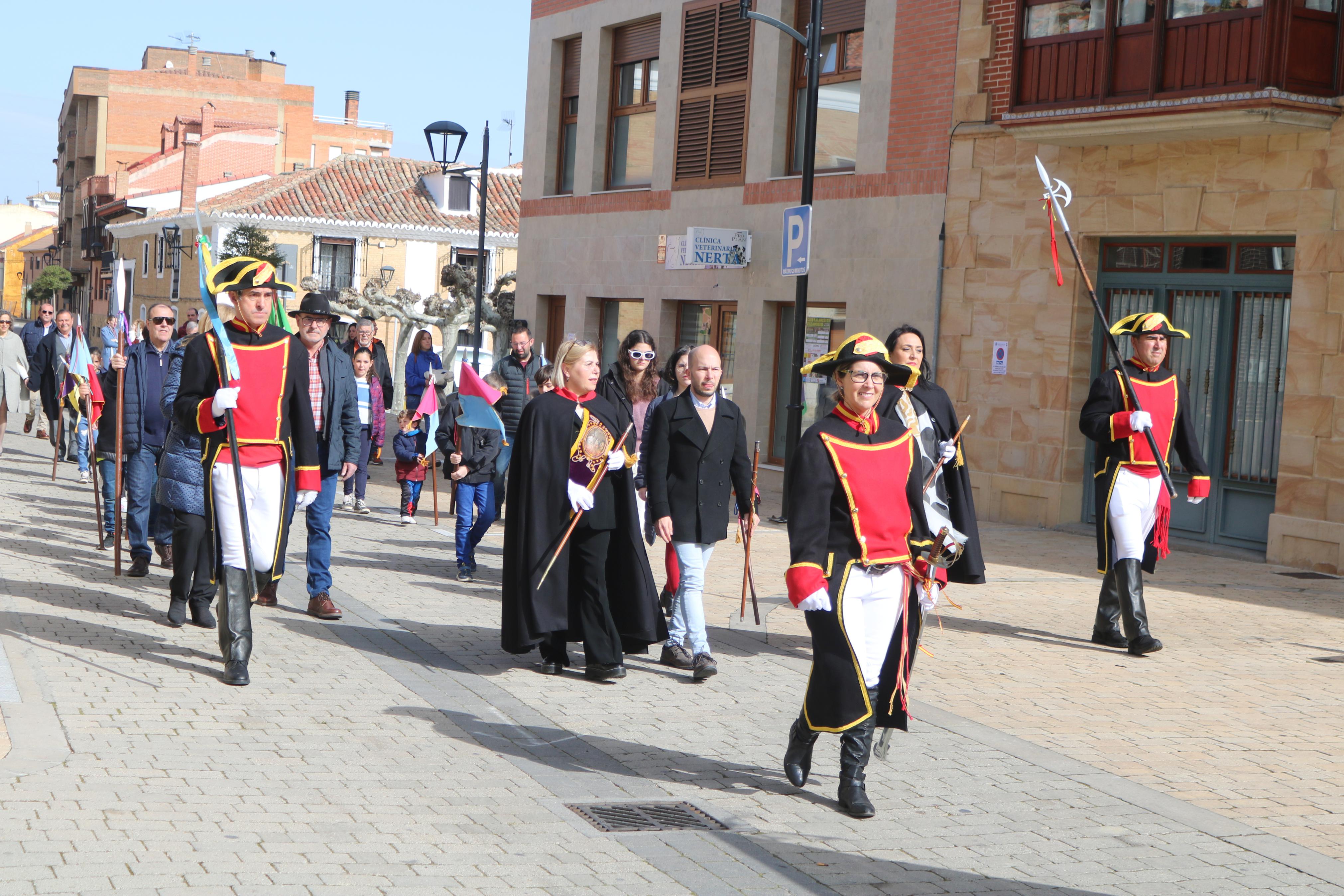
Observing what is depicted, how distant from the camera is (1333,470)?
13.5 meters

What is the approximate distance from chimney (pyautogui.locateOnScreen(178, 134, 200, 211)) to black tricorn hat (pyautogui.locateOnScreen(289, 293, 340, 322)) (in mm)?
51156

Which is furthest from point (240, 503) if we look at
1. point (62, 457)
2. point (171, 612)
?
point (62, 457)

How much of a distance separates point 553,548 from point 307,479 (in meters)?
1.28

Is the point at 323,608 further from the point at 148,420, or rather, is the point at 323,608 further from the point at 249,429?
the point at 148,420

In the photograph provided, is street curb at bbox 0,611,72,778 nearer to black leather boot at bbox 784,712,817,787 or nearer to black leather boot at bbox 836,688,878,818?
black leather boot at bbox 784,712,817,787

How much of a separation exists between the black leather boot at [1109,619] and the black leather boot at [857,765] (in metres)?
4.16

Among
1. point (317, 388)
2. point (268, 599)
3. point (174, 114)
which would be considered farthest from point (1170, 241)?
point (174, 114)

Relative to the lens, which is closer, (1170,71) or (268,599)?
(268,599)

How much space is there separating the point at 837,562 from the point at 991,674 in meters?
3.14

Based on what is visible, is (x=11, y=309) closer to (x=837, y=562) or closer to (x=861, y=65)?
(x=861, y=65)

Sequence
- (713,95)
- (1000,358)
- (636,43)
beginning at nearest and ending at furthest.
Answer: (1000,358) < (713,95) < (636,43)

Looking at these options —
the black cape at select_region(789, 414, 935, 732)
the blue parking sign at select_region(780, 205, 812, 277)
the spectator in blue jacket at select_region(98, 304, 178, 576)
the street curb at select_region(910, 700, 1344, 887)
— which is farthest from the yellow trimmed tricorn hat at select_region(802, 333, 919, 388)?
the blue parking sign at select_region(780, 205, 812, 277)

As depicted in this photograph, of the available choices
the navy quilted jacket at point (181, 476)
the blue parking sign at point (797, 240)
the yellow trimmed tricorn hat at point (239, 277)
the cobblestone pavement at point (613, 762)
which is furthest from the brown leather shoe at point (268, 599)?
the blue parking sign at point (797, 240)

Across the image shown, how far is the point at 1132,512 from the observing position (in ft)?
30.3
